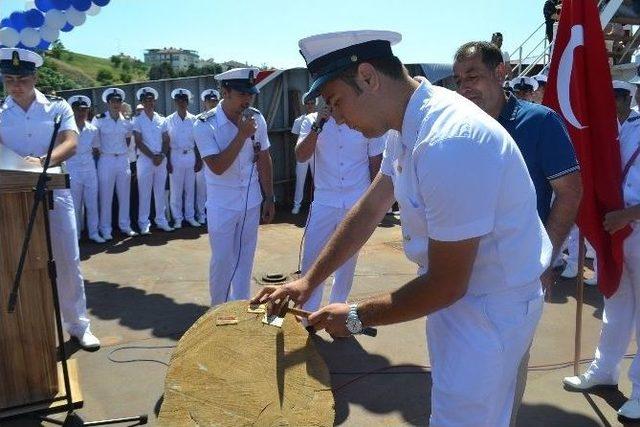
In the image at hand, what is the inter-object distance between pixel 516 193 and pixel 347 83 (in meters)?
0.62

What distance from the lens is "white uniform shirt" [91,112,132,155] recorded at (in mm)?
9000

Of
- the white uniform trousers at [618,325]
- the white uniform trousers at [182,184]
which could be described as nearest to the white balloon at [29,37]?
the white uniform trousers at [182,184]

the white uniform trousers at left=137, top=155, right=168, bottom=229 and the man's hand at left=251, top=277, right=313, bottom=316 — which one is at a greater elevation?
the man's hand at left=251, top=277, right=313, bottom=316

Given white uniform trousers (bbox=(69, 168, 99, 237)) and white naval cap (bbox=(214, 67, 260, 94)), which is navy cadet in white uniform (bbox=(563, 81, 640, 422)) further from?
white uniform trousers (bbox=(69, 168, 99, 237))

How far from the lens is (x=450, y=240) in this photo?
5.15 ft

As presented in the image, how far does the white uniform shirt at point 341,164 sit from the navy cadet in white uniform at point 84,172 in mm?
5004

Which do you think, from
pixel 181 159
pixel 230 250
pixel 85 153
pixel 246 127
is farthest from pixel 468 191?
pixel 181 159

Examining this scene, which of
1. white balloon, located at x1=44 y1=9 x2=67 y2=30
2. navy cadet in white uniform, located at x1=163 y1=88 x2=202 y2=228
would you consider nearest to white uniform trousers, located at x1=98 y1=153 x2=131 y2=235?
navy cadet in white uniform, located at x1=163 y1=88 x2=202 y2=228

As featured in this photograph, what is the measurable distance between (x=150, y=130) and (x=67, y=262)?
5398 mm

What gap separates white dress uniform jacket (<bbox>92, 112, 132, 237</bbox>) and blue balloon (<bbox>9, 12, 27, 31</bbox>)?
11.1ft

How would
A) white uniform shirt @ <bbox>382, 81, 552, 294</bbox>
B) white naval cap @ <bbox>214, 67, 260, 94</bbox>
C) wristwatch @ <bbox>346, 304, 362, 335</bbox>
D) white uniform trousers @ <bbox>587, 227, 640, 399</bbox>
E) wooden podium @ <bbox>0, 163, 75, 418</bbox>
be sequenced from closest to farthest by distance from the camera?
white uniform shirt @ <bbox>382, 81, 552, 294</bbox>
wristwatch @ <bbox>346, 304, 362, 335</bbox>
wooden podium @ <bbox>0, 163, 75, 418</bbox>
white uniform trousers @ <bbox>587, 227, 640, 399</bbox>
white naval cap @ <bbox>214, 67, 260, 94</bbox>

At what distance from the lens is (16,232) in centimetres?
343

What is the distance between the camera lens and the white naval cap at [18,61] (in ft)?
13.7

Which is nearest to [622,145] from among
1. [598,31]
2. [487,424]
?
[598,31]
